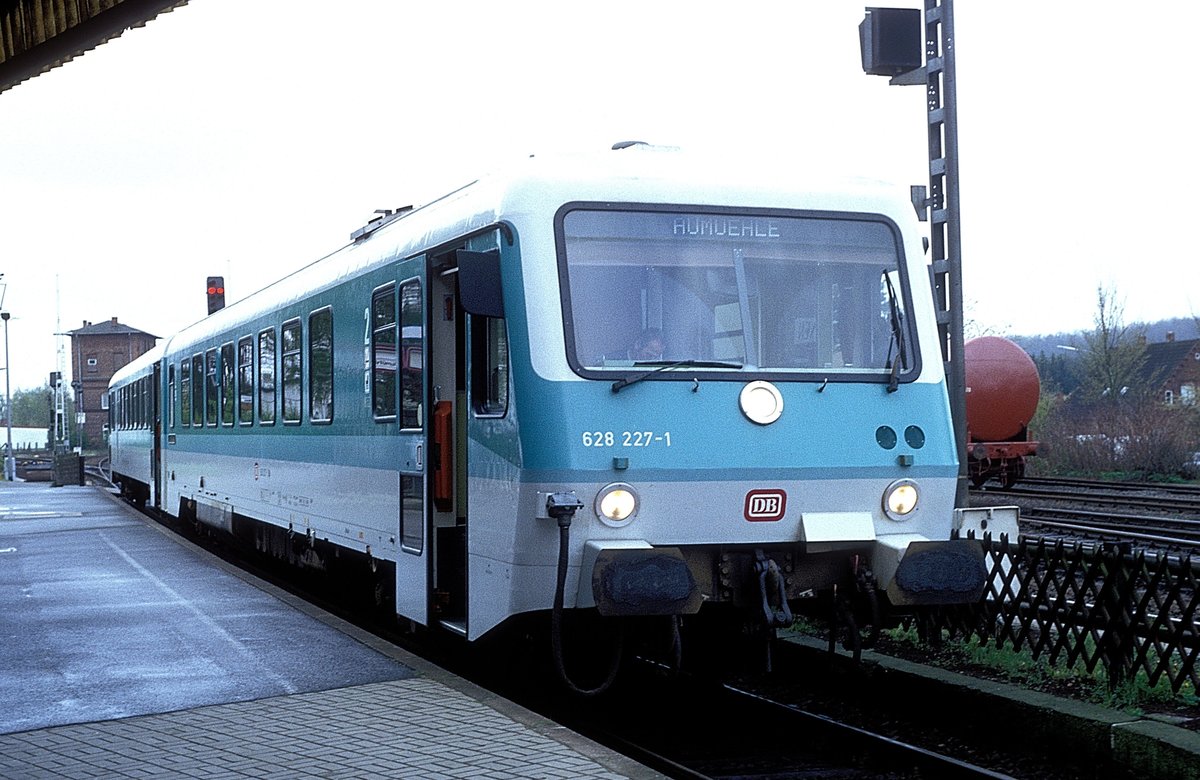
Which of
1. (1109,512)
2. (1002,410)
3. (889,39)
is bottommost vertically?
(1109,512)

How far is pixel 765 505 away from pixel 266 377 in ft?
25.5

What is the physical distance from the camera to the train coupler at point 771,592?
25.7 ft

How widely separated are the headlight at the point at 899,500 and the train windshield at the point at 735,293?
24.5 inches

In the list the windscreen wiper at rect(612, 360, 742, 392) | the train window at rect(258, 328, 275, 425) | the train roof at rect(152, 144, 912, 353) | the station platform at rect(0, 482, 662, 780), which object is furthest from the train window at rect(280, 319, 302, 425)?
the windscreen wiper at rect(612, 360, 742, 392)

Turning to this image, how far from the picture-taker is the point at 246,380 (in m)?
15.7

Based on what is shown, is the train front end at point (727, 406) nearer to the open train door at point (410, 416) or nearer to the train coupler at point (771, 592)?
the train coupler at point (771, 592)

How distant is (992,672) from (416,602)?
3.52 meters

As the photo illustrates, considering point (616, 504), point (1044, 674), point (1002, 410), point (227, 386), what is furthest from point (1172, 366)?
point (616, 504)

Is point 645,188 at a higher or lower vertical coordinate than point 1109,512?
higher

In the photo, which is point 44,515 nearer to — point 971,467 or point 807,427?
point 971,467

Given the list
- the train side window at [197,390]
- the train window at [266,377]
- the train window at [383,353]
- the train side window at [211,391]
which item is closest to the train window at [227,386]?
the train side window at [211,391]

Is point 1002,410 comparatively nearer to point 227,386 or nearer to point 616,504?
point 227,386

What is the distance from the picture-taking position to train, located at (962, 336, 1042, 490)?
2916 cm

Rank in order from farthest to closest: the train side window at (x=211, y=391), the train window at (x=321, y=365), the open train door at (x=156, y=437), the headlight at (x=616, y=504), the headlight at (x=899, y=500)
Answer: the open train door at (x=156, y=437) → the train side window at (x=211, y=391) → the train window at (x=321, y=365) → the headlight at (x=899, y=500) → the headlight at (x=616, y=504)
